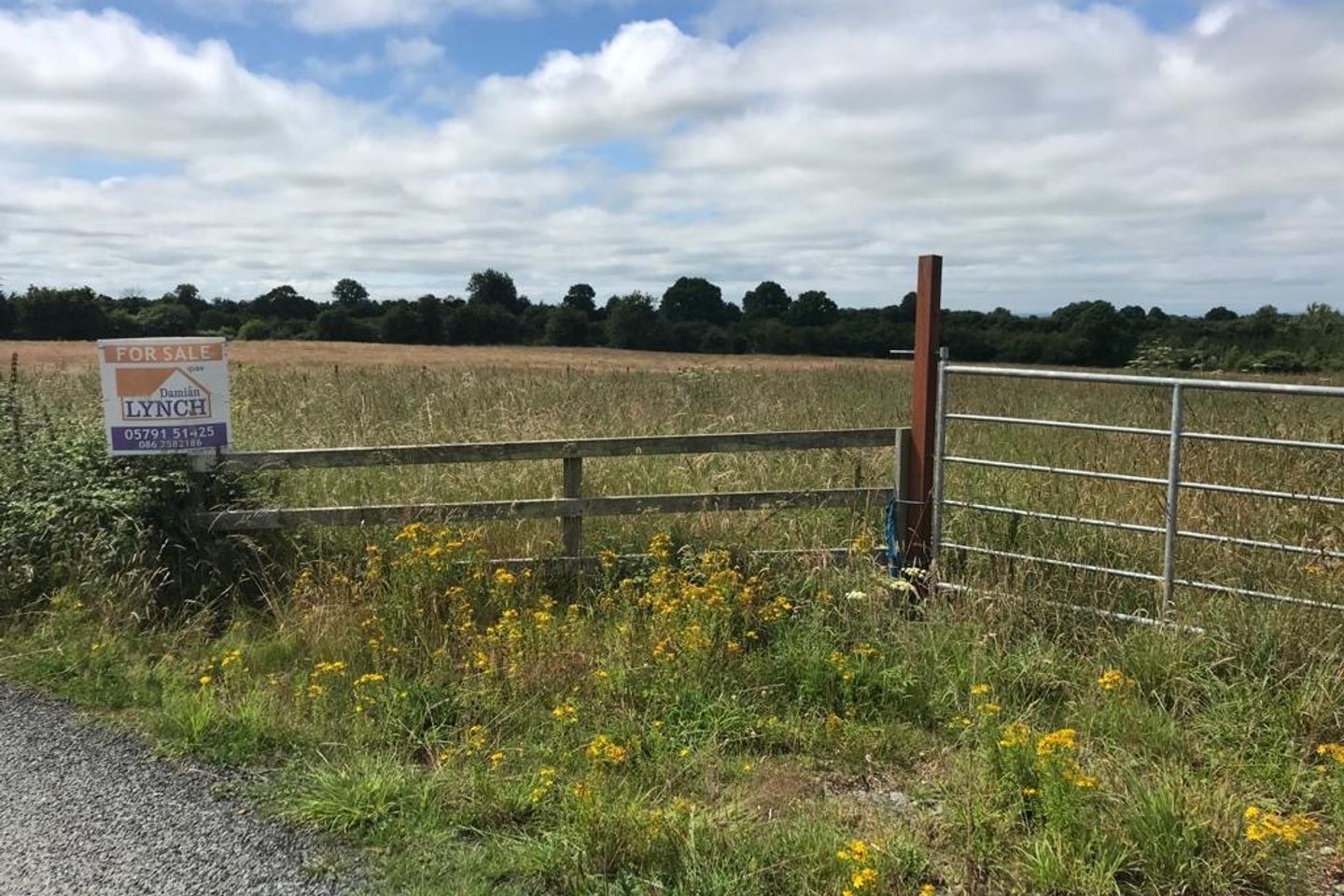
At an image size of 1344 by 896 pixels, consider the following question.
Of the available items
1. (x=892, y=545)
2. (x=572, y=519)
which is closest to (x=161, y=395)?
(x=572, y=519)

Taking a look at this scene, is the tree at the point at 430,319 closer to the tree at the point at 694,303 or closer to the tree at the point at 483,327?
the tree at the point at 483,327

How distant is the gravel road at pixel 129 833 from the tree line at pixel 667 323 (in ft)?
69.3

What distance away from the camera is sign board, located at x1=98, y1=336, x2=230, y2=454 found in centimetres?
653

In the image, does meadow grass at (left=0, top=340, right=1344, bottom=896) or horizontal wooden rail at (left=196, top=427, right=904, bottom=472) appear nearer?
meadow grass at (left=0, top=340, right=1344, bottom=896)

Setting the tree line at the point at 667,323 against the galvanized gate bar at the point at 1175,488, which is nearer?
the galvanized gate bar at the point at 1175,488

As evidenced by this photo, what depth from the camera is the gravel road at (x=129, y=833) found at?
3436 millimetres

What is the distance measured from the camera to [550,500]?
21.6 feet

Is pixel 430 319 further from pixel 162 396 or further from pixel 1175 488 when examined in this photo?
pixel 1175 488

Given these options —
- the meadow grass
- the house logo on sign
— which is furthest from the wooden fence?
A: the house logo on sign

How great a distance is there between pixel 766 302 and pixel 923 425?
40.9 meters

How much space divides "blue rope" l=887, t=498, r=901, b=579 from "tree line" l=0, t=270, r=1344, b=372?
16.7 m

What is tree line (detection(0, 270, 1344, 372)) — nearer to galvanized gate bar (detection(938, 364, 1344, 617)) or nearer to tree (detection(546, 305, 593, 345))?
tree (detection(546, 305, 593, 345))

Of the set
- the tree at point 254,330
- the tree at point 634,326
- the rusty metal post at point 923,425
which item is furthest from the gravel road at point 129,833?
the tree at point 254,330

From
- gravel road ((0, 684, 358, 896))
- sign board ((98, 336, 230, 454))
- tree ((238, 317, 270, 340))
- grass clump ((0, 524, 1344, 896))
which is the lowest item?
gravel road ((0, 684, 358, 896))
